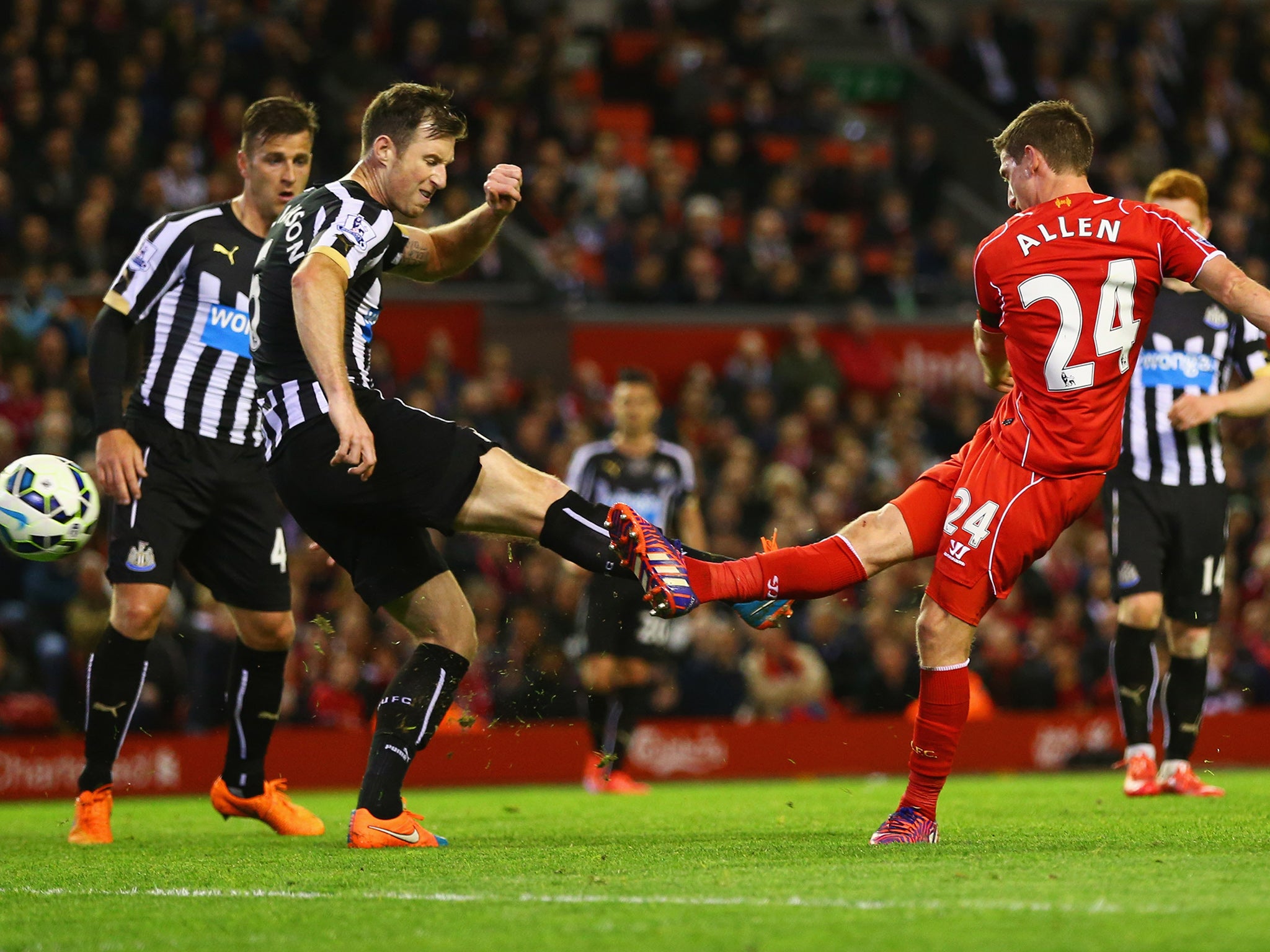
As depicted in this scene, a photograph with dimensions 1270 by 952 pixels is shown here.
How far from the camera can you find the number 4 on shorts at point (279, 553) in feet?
22.8

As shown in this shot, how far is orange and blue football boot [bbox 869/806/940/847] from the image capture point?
5727mm

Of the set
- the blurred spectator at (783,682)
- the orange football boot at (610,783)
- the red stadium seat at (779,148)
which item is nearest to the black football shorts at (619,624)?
the orange football boot at (610,783)

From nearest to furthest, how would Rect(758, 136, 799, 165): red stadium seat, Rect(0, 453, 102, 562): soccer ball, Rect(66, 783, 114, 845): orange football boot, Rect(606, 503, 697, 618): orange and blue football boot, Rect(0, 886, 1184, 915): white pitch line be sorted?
1. Rect(0, 886, 1184, 915): white pitch line
2. Rect(606, 503, 697, 618): orange and blue football boot
3. Rect(0, 453, 102, 562): soccer ball
4. Rect(66, 783, 114, 845): orange football boot
5. Rect(758, 136, 799, 165): red stadium seat

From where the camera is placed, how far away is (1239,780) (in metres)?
10.1

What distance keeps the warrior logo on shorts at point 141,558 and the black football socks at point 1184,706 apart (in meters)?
4.84

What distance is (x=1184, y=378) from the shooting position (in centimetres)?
817

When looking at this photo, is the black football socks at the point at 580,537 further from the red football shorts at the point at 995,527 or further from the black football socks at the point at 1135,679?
the black football socks at the point at 1135,679

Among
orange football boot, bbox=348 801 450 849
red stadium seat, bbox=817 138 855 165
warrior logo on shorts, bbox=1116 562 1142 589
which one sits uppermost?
red stadium seat, bbox=817 138 855 165

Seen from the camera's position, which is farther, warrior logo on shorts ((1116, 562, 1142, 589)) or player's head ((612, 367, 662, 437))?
player's head ((612, 367, 662, 437))

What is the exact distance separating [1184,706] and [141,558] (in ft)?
16.2

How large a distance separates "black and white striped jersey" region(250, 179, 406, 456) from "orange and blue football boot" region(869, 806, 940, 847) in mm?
2350

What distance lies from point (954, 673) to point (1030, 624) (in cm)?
910

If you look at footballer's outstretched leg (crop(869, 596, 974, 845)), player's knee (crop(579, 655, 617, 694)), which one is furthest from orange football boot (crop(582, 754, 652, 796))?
footballer's outstretched leg (crop(869, 596, 974, 845))

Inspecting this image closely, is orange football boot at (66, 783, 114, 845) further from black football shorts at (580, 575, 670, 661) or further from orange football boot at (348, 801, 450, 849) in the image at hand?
black football shorts at (580, 575, 670, 661)
